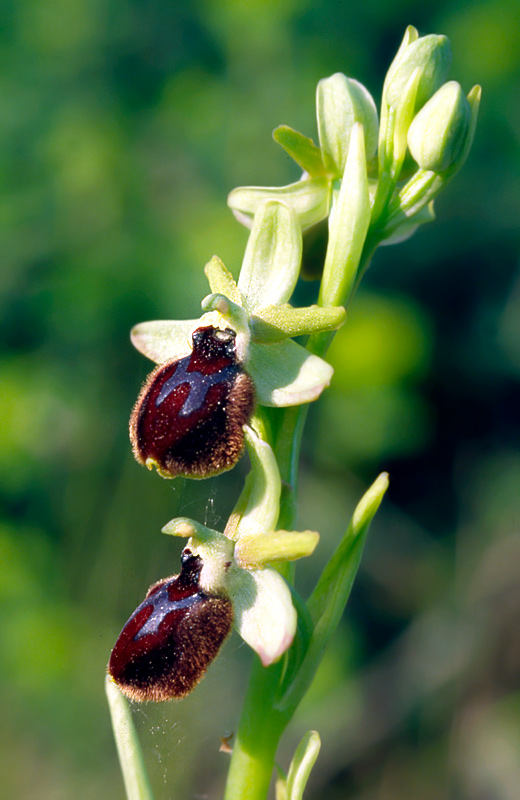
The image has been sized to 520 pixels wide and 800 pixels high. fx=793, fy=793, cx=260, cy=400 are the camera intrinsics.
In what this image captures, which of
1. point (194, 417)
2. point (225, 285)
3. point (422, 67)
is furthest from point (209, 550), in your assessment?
point (422, 67)

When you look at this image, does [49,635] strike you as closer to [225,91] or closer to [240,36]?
[225,91]

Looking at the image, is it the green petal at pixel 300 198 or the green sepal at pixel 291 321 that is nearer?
the green sepal at pixel 291 321

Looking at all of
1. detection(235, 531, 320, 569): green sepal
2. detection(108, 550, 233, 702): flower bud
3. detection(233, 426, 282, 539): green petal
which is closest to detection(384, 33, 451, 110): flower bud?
detection(233, 426, 282, 539): green petal

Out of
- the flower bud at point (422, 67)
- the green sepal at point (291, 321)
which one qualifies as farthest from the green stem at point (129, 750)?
the flower bud at point (422, 67)

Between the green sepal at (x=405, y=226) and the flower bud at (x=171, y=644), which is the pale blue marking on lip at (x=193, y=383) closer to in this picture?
the flower bud at (x=171, y=644)

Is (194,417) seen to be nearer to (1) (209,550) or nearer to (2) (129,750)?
(1) (209,550)

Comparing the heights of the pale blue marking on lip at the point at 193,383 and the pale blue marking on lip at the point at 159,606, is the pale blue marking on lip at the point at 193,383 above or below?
above

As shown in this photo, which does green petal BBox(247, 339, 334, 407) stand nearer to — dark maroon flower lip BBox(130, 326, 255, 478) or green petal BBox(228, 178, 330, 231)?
dark maroon flower lip BBox(130, 326, 255, 478)
